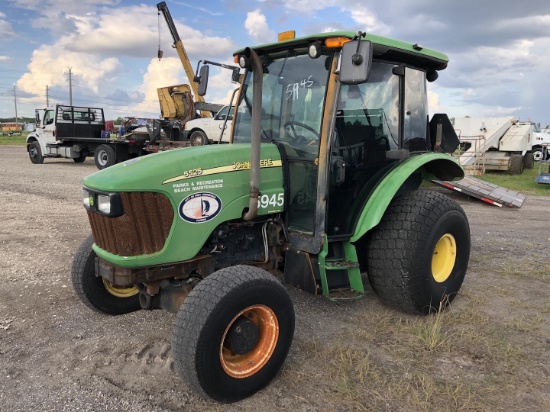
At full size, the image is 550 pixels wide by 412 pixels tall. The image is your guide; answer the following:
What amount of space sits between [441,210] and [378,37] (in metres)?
1.51

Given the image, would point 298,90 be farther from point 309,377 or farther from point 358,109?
point 309,377

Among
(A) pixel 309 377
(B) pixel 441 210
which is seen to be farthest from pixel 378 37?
(A) pixel 309 377

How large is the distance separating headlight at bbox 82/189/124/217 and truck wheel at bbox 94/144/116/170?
13.7 meters

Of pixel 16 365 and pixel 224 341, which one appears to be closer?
pixel 224 341

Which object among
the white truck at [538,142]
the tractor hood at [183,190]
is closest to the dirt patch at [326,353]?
the tractor hood at [183,190]

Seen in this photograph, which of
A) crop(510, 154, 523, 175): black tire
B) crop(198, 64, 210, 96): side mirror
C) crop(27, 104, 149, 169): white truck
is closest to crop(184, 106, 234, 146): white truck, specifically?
crop(27, 104, 149, 169): white truck

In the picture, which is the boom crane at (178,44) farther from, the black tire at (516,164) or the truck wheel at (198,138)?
the black tire at (516,164)

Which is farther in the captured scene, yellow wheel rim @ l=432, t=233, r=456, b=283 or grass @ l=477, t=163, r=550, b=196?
grass @ l=477, t=163, r=550, b=196

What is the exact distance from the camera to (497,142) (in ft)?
55.1

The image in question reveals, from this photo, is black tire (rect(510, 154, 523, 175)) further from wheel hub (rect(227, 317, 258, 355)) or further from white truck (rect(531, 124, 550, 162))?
wheel hub (rect(227, 317, 258, 355))

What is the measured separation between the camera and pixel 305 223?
3.58m

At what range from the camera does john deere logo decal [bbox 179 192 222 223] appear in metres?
3.06

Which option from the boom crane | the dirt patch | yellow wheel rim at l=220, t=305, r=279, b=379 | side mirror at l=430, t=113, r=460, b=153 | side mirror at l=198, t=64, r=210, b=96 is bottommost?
the dirt patch

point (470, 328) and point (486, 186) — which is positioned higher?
point (486, 186)
